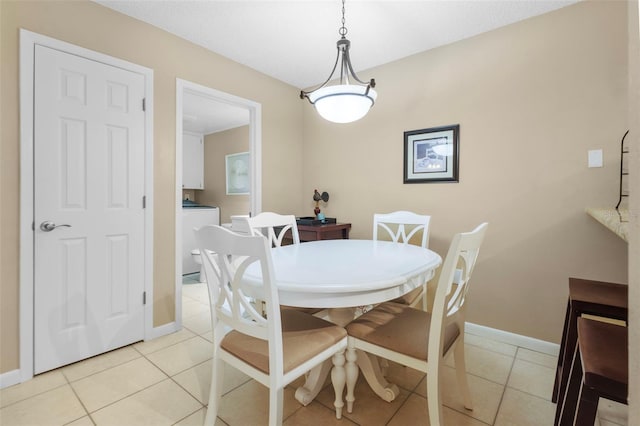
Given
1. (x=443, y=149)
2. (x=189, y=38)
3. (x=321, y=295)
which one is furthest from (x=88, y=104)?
(x=443, y=149)

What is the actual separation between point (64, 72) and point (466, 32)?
2.87m

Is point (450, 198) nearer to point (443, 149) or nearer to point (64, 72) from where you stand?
point (443, 149)

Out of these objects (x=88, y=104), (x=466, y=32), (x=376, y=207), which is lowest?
(x=376, y=207)

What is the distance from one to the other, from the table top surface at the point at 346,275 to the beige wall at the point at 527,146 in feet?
3.19

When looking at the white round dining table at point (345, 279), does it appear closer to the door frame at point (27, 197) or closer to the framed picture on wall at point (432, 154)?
the framed picture on wall at point (432, 154)

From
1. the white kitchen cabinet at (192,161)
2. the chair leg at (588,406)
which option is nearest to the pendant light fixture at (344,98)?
the chair leg at (588,406)

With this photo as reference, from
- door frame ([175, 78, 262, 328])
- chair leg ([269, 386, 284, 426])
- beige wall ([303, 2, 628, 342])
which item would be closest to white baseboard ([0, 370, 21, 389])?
door frame ([175, 78, 262, 328])

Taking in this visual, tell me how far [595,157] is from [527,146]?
0.39 m

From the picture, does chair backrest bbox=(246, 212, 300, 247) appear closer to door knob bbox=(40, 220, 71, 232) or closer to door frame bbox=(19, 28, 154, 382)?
door knob bbox=(40, 220, 71, 232)

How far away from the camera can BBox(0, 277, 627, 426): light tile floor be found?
1.53 m

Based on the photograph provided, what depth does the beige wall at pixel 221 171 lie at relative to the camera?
506 centimetres

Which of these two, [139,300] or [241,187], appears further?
[241,187]

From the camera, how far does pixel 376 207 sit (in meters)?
3.07

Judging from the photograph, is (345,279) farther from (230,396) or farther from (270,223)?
(270,223)
